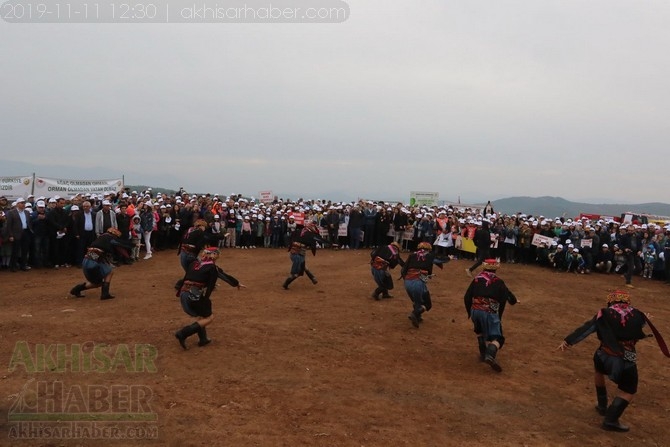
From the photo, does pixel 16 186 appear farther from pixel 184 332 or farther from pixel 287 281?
pixel 184 332

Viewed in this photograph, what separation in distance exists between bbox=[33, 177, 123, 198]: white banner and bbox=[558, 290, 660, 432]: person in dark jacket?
20.8m

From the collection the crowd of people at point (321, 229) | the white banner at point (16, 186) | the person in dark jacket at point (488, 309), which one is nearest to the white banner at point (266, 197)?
the crowd of people at point (321, 229)

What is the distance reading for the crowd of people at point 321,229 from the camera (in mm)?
15734

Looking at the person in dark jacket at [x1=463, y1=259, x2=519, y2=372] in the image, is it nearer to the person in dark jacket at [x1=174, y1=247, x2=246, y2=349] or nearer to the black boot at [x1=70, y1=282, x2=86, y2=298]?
the person in dark jacket at [x1=174, y1=247, x2=246, y2=349]

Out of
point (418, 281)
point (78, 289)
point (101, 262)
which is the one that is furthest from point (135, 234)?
point (418, 281)

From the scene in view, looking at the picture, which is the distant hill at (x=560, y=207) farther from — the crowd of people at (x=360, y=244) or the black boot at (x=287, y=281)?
the black boot at (x=287, y=281)

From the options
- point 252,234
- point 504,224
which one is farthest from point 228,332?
point 504,224

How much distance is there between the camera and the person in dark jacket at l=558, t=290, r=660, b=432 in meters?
6.62

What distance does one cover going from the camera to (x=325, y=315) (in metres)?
11.3

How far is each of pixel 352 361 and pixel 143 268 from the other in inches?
408

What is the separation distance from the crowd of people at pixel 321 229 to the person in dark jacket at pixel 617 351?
10.7 m

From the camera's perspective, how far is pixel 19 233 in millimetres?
14797

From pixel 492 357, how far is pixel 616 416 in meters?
2.08

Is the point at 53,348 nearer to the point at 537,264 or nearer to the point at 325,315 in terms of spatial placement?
the point at 325,315
